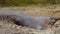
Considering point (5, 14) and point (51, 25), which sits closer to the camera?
point (51, 25)

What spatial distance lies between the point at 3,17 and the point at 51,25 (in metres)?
0.80

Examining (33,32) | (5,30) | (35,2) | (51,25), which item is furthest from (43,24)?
(35,2)

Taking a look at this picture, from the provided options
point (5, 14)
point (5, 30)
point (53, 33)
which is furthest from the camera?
point (5, 14)

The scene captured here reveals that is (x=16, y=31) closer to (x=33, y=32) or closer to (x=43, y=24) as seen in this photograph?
(x=33, y=32)

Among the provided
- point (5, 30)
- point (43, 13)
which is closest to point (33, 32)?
point (5, 30)

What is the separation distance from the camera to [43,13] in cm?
256

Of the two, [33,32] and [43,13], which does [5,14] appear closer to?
[43,13]

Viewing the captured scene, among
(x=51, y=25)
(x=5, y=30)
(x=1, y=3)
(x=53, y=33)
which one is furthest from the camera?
(x=1, y=3)

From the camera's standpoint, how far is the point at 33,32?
189cm

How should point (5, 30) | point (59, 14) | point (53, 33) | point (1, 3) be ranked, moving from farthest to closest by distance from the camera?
point (1, 3) → point (59, 14) → point (5, 30) → point (53, 33)

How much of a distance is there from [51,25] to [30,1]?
1.98 metres

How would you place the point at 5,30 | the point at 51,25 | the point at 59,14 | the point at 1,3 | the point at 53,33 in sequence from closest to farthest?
the point at 53,33 < the point at 5,30 < the point at 51,25 < the point at 59,14 < the point at 1,3

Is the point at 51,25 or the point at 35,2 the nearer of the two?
the point at 51,25

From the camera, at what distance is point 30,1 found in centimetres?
403
